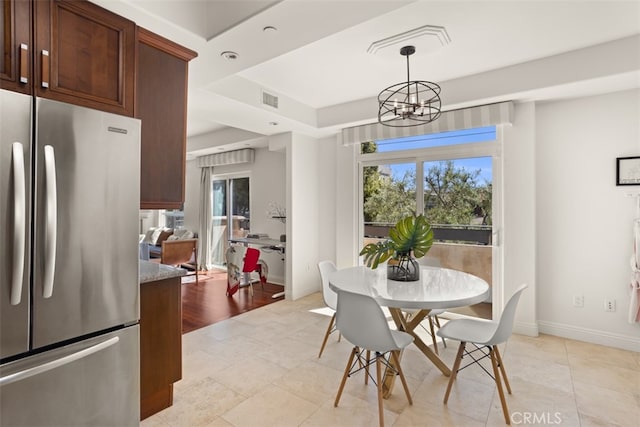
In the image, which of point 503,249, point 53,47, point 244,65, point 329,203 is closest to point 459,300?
point 503,249

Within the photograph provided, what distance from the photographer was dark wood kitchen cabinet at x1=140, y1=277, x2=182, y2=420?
1999 mm

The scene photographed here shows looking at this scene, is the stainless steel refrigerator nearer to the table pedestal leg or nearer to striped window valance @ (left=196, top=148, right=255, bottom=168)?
the table pedestal leg

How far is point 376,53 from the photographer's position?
8.93ft

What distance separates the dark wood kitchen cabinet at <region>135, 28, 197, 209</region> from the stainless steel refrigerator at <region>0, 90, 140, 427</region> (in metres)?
0.32

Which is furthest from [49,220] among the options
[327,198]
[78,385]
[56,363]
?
[327,198]

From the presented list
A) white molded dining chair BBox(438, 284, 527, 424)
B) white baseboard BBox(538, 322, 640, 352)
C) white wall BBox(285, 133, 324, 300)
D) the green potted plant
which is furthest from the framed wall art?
white wall BBox(285, 133, 324, 300)

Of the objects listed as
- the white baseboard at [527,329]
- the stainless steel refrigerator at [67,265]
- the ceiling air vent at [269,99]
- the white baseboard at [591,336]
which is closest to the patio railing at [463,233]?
the white baseboard at [527,329]

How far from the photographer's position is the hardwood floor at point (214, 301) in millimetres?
3816

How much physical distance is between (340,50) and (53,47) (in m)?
1.98

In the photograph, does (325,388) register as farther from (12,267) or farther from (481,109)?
(481,109)

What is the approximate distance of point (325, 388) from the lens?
7.72 ft

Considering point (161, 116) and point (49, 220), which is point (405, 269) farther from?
point (49, 220)

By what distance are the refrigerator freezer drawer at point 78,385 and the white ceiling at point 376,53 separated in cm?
179

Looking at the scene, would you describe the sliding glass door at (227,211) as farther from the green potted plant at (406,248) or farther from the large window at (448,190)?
the green potted plant at (406,248)
